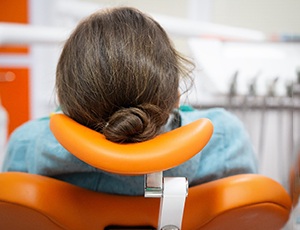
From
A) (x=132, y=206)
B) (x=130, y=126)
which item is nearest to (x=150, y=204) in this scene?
(x=132, y=206)

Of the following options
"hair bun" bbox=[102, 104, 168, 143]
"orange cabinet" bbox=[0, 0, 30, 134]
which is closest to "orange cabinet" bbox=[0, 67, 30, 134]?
"orange cabinet" bbox=[0, 0, 30, 134]

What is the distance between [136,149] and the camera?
1.67 ft

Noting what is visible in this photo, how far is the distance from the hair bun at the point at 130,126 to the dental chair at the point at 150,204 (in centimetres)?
2

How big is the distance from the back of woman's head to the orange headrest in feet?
0.18

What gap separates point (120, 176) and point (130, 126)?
0.16 meters

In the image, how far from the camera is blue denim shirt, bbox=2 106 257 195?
699 mm

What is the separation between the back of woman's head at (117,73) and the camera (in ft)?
2.03

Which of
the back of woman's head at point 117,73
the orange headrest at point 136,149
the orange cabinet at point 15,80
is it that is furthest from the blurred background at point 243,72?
the orange cabinet at point 15,80

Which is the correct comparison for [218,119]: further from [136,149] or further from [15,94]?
[15,94]

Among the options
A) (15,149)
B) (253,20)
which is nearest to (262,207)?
(15,149)

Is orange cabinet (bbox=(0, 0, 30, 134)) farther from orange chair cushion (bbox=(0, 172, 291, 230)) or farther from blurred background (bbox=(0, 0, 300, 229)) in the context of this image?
orange chair cushion (bbox=(0, 172, 291, 230))

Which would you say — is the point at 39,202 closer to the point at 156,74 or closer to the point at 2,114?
the point at 156,74

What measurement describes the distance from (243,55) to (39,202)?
3.35 ft

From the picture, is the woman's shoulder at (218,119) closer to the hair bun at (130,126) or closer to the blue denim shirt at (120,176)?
the blue denim shirt at (120,176)
